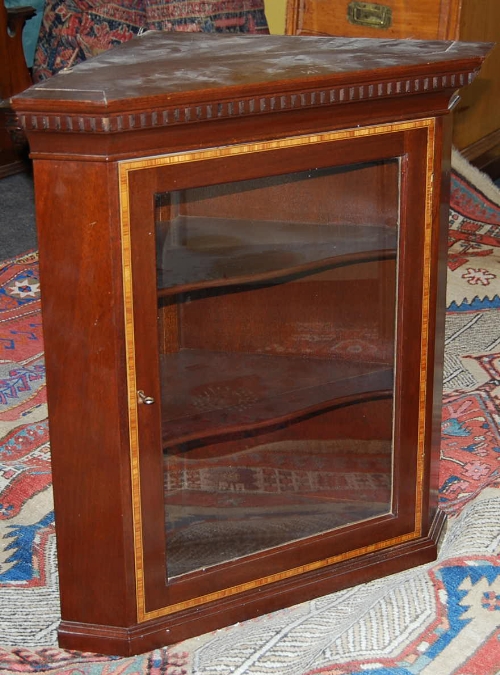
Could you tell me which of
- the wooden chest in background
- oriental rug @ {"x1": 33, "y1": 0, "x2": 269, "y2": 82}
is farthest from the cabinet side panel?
the wooden chest in background

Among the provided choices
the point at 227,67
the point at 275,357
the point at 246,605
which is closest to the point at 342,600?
the point at 246,605

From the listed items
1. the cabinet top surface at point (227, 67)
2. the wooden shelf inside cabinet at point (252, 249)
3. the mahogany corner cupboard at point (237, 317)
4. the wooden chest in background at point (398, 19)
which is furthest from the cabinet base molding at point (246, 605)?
the wooden chest in background at point (398, 19)

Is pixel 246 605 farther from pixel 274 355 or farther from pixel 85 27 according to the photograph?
pixel 85 27

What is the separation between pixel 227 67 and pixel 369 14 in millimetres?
1490

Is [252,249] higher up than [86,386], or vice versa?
[252,249]

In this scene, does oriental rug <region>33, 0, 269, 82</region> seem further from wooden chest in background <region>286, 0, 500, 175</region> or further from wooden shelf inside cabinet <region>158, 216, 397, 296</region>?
wooden shelf inside cabinet <region>158, 216, 397, 296</region>

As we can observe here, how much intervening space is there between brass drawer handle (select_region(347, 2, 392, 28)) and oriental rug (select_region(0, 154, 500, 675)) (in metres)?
0.98

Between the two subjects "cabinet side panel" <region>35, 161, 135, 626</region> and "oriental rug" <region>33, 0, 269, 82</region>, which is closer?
"cabinet side panel" <region>35, 161, 135, 626</region>

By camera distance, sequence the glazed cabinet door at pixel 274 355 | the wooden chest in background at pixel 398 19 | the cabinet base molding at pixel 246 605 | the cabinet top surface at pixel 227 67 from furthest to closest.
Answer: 1. the wooden chest in background at pixel 398 19
2. the cabinet base molding at pixel 246 605
3. the glazed cabinet door at pixel 274 355
4. the cabinet top surface at pixel 227 67

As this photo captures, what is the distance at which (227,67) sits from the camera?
125cm

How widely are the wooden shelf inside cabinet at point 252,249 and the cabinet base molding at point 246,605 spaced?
430 millimetres

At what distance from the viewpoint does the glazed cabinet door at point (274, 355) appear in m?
1.22

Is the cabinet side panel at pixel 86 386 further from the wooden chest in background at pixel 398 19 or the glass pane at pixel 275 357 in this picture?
the wooden chest in background at pixel 398 19

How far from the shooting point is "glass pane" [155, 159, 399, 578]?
1.28 m
